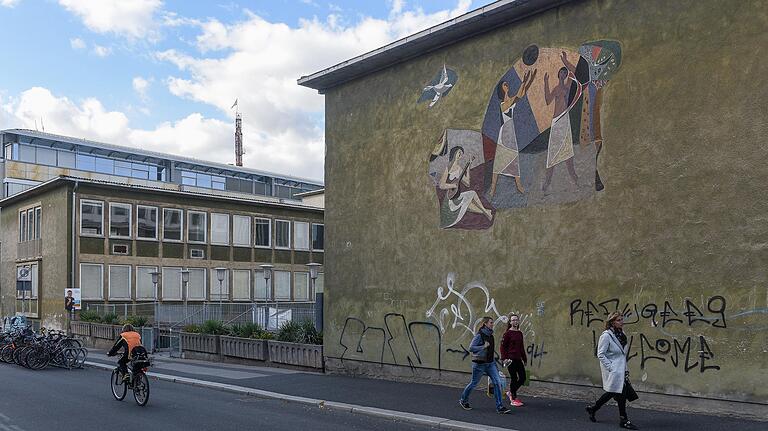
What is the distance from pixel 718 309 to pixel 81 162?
6403 cm

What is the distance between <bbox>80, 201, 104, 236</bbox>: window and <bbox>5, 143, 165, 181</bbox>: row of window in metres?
28.6

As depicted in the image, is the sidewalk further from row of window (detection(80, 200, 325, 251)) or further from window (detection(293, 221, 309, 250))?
window (detection(293, 221, 309, 250))

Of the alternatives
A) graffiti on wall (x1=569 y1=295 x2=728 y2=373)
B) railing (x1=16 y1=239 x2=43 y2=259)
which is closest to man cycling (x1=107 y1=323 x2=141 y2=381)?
graffiti on wall (x1=569 y1=295 x2=728 y2=373)

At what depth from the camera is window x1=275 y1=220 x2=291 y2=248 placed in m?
47.8

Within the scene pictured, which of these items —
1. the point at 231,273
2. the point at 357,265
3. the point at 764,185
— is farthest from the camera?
the point at 231,273

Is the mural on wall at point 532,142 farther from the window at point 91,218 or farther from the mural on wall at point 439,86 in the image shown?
the window at point 91,218

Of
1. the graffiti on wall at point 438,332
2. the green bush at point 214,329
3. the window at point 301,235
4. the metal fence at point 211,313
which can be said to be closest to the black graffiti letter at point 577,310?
the graffiti on wall at point 438,332

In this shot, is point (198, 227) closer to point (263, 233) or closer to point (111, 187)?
point (263, 233)

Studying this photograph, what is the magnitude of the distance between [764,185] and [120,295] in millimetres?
35570

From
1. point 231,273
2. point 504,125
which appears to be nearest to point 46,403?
point 504,125

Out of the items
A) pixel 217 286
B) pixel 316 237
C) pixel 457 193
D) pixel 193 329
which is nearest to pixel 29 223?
pixel 217 286

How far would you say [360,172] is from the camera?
19.2 meters

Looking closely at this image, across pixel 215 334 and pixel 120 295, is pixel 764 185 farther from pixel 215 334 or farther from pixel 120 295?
pixel 120 295

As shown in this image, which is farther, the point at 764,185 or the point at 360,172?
the point at 360,172
